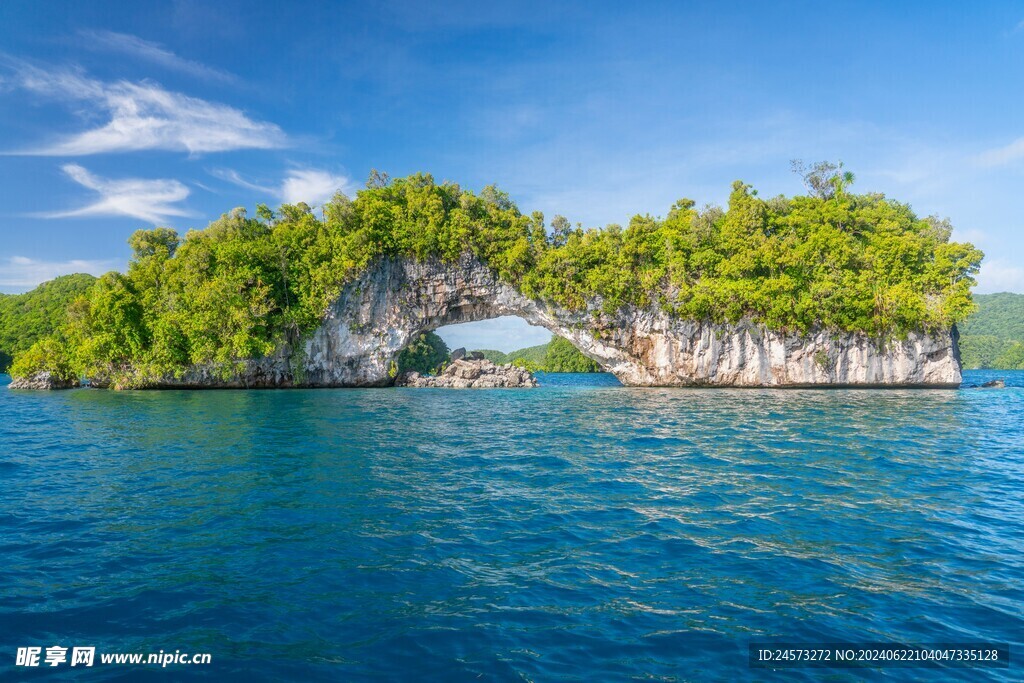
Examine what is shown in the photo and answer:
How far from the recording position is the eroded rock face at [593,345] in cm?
4572

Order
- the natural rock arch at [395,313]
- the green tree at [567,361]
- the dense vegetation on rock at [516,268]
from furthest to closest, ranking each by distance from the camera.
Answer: the green tree at [567,361], the natural rock arch at [395,313], the dense vegetation on rock at [516,268]

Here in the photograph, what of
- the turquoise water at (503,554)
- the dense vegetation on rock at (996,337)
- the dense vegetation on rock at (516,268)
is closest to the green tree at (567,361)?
the dense vegetation on rock at (996,337)

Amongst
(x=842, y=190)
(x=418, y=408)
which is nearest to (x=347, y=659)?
(x=418, y=408)

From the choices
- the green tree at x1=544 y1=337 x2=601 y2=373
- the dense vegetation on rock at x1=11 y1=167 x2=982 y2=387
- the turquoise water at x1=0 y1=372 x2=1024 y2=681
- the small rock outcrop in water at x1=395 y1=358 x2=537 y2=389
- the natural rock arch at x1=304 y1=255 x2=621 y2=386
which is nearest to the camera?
the turquoise water at x1=0 y1=372 x2=1024 y2=681

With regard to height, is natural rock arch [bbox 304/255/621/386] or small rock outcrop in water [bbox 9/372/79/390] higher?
natural rock arch [bbox 304/255/621/386]

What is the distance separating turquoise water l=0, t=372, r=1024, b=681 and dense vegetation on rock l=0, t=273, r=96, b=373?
99365 mm

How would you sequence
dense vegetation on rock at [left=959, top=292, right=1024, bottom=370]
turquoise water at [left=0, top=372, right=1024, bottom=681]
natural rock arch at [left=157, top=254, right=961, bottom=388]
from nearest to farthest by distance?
turquoise water at [left=0, top=372, right=1024, bottom=681], natural rock arch at [left=157, top=254, right=961, bottom=388], dense vegetation on rock at [left=959, top=292, right=1024, bottom=370]

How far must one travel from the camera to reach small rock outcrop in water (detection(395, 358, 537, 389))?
5100 cm

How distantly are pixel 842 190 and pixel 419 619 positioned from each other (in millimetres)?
63276

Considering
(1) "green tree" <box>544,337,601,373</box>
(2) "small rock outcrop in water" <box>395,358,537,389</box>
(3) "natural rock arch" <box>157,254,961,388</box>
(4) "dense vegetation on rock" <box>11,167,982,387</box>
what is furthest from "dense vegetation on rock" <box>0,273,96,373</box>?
(1) "green tree" <box>544,337,601,373</box>

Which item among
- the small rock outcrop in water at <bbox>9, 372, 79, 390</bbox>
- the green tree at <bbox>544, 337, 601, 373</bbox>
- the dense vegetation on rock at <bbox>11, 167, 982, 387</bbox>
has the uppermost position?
the dense vegetation on rock at <bbox>11, 167, 982, 387</bbox>

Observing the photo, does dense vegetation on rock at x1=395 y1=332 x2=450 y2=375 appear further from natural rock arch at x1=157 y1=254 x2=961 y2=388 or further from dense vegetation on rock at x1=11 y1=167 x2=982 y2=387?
dense vegetation on rock at x1=11 y1=167 x2=982 y2=387

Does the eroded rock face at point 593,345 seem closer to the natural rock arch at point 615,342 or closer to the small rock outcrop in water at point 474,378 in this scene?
the natural rock arch at point 615,342

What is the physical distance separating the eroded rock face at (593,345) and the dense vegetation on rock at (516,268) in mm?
1576
